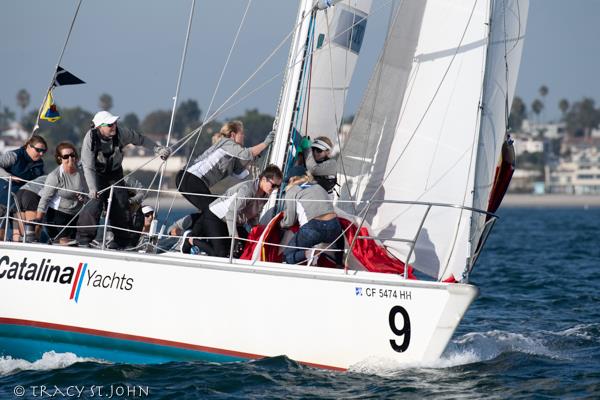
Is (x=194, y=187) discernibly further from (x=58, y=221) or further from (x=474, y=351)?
(x=474, y=351)

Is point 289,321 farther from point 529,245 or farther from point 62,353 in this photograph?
point 529,245

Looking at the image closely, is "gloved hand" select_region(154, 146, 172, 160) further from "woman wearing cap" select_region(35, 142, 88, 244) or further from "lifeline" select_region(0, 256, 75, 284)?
"lifeline" select_region(0, 256, 75, 284)

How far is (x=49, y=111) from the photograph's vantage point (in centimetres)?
1075

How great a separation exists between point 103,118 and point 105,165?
490 mm

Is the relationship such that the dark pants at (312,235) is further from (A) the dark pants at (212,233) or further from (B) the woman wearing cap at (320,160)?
(B) the woman wearing cap at (320,160)

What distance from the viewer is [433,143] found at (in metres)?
9.76

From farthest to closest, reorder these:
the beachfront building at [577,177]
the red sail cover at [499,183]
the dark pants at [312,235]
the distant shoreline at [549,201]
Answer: the beachfront building at [577,177] → the distant shoreline at [549,201] → the red sail cover at [499,183] → the dark pants at [312,235]

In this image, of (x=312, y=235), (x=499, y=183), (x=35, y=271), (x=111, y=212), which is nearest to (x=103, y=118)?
(x=111, y=212)

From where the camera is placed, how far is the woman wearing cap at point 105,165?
31.3 feet

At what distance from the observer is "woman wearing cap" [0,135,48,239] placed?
1007 cm

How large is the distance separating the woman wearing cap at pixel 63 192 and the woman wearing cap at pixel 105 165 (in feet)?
0.59

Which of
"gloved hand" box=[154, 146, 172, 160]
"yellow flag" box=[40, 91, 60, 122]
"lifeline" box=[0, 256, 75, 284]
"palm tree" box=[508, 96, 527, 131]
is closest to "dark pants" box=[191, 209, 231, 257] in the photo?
"gloved hand" box=[154, 146, 172, 160]

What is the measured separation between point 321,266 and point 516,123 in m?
138

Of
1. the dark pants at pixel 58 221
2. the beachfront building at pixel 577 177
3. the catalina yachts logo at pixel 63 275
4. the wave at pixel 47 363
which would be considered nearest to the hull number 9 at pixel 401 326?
the catalina yachts logo at pixel 63 275
